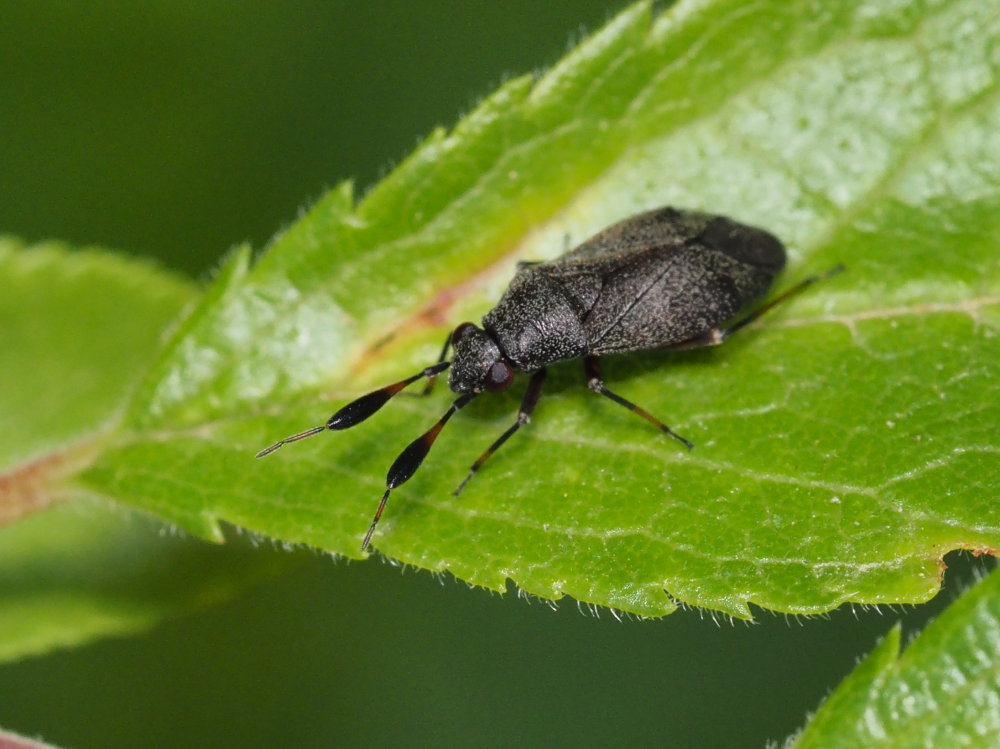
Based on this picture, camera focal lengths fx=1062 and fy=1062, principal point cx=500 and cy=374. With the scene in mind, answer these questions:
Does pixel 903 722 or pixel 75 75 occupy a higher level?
pixel 75 75

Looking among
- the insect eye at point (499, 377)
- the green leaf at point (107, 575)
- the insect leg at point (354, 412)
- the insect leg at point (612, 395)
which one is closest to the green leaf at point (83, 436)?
the green leaf at point (107, 575)

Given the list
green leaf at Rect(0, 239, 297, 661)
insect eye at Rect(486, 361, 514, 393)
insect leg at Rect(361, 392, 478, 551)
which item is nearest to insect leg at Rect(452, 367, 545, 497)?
insect eye at Rect(486, 361, 514, 393)

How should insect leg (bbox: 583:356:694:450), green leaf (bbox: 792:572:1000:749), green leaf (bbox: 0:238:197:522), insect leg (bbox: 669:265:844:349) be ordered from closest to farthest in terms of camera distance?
green leaf (bbox: 792:572:1000:749) → insect leg (bbox: 583:356:694:450) → insect leg (bbox: 669:265:844:349) → green leaf (bbox: 0:238:197:522)

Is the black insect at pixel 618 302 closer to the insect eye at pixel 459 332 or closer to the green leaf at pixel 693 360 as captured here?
the insect eye at pixel 459 332

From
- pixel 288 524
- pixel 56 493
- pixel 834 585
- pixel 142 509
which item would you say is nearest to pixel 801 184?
pixel 834 585

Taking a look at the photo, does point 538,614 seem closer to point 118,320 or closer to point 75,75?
point 118,320

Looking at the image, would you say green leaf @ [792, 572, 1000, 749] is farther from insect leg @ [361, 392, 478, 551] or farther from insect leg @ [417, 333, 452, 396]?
insect leg @ [417, 333, 452, 396]

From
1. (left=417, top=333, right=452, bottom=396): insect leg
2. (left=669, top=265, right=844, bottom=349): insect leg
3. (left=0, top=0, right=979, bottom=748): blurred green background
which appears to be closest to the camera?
(left=669, top=265, right=844, bottom=349): insect leg
